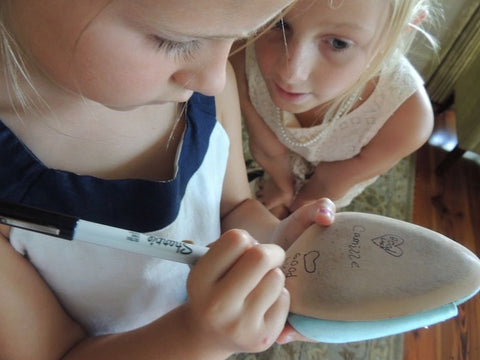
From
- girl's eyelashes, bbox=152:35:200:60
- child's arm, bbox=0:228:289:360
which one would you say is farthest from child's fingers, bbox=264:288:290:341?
girl's eyelashes, bbox=152:35:200:60

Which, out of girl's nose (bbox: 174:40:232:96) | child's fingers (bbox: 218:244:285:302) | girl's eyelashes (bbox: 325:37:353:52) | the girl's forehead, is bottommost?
child's fingers (bbox: 218:244:285:302)

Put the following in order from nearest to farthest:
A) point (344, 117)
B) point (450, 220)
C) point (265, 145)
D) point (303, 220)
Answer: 1. point (303, 220)
2. point (344, 117)
3. point (265, 145)
4. point (450, 220)

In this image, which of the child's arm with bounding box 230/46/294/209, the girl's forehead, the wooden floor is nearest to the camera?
the girl's forehead

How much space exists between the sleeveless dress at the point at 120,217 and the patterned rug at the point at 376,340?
0.49 m

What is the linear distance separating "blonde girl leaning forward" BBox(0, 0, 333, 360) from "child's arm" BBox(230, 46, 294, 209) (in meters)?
0.22

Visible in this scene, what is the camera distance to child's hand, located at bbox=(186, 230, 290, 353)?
306mm

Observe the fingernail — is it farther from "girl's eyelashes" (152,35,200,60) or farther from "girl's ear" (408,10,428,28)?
"girl's ear" (408,10,428,28)

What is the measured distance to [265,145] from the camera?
804 mm

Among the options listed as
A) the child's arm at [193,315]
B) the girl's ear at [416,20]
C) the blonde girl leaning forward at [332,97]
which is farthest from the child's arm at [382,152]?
the child's arm at [193,315]

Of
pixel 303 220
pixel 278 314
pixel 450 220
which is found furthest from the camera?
pixel 450 220

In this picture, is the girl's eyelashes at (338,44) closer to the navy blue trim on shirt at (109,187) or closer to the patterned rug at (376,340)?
the navy blue trim on shirt at (109,187)

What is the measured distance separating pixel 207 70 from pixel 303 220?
0.70 ft

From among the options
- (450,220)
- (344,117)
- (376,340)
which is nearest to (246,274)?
(344,117)

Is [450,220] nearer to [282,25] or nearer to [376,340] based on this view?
[376,340]
